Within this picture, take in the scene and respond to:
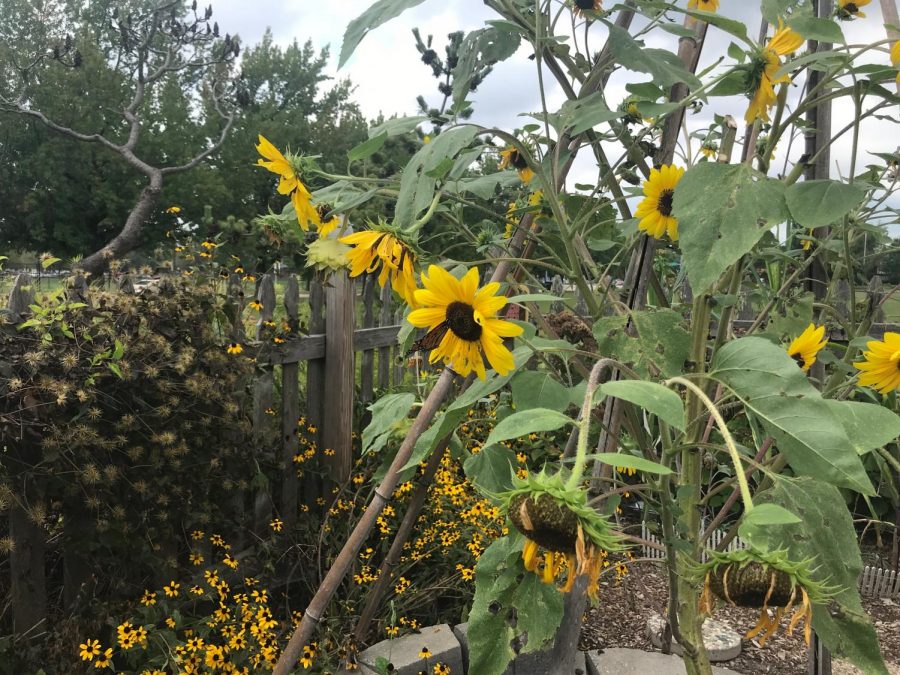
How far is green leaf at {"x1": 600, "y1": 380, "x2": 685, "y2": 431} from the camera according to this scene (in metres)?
0.55

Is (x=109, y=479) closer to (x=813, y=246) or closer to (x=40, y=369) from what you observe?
(x=40, y=369)

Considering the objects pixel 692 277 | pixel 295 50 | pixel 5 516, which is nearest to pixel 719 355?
pixel 692 277

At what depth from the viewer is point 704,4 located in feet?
4.47

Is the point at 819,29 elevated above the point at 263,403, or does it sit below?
above

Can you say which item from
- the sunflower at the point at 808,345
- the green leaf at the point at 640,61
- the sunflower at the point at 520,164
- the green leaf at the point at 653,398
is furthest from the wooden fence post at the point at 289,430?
the green leaf at the point at 653,398

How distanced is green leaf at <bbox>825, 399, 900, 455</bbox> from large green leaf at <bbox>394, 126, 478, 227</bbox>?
0.52 meters

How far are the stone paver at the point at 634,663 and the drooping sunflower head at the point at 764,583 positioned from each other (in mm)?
1565

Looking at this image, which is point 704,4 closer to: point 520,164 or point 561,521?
point 520,164

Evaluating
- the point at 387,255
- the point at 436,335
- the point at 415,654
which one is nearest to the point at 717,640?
the point at 415,654

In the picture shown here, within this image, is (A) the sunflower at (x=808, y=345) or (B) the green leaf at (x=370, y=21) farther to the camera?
(A) the sunflower at (x=808, y=345)

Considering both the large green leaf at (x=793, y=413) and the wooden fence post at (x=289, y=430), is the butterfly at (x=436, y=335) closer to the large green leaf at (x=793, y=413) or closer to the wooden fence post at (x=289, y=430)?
the large green leaf at (x=793, y=413)

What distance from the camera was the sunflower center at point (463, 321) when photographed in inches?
34.9

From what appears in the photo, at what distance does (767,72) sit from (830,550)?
0.57m

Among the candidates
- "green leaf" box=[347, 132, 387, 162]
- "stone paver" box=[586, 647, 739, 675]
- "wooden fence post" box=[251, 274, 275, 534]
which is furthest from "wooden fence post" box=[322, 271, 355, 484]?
"green leaf" box=[347, 132, 387, 162]
